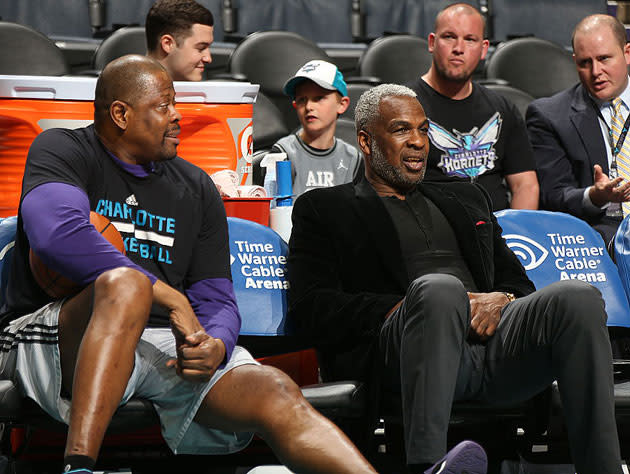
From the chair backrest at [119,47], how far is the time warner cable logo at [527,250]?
8.15 feet

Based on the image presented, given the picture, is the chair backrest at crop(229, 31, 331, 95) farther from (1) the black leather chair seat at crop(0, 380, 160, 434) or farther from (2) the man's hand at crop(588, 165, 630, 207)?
(1) the black leather chair seat at crop(0, 380, 160, 434)

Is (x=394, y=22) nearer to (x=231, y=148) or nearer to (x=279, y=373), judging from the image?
(x=231, y=148)

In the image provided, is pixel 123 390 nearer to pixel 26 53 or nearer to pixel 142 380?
pixel 142 380

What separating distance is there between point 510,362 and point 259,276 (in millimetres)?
795

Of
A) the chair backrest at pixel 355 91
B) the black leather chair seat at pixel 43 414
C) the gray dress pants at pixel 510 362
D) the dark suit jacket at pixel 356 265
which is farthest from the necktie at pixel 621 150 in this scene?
the black leather chair seat at pixel 43 414

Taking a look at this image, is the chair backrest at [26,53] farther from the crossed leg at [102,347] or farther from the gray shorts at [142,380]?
the crossed leg at [102,347]

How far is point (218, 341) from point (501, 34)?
453 centimetres

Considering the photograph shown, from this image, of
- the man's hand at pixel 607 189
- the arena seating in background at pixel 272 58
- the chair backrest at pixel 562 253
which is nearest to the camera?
the chair backrest at pixel 562 253

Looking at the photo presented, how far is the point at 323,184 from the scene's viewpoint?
3.83 meters

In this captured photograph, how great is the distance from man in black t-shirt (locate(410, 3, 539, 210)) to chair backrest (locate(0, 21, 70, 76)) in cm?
191

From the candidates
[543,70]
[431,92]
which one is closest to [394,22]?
[543,70]

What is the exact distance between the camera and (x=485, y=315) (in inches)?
97.1

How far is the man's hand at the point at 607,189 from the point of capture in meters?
3.40

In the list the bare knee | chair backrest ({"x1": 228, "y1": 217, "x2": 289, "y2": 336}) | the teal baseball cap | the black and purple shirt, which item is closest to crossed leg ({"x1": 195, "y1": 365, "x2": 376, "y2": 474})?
the bare knee
